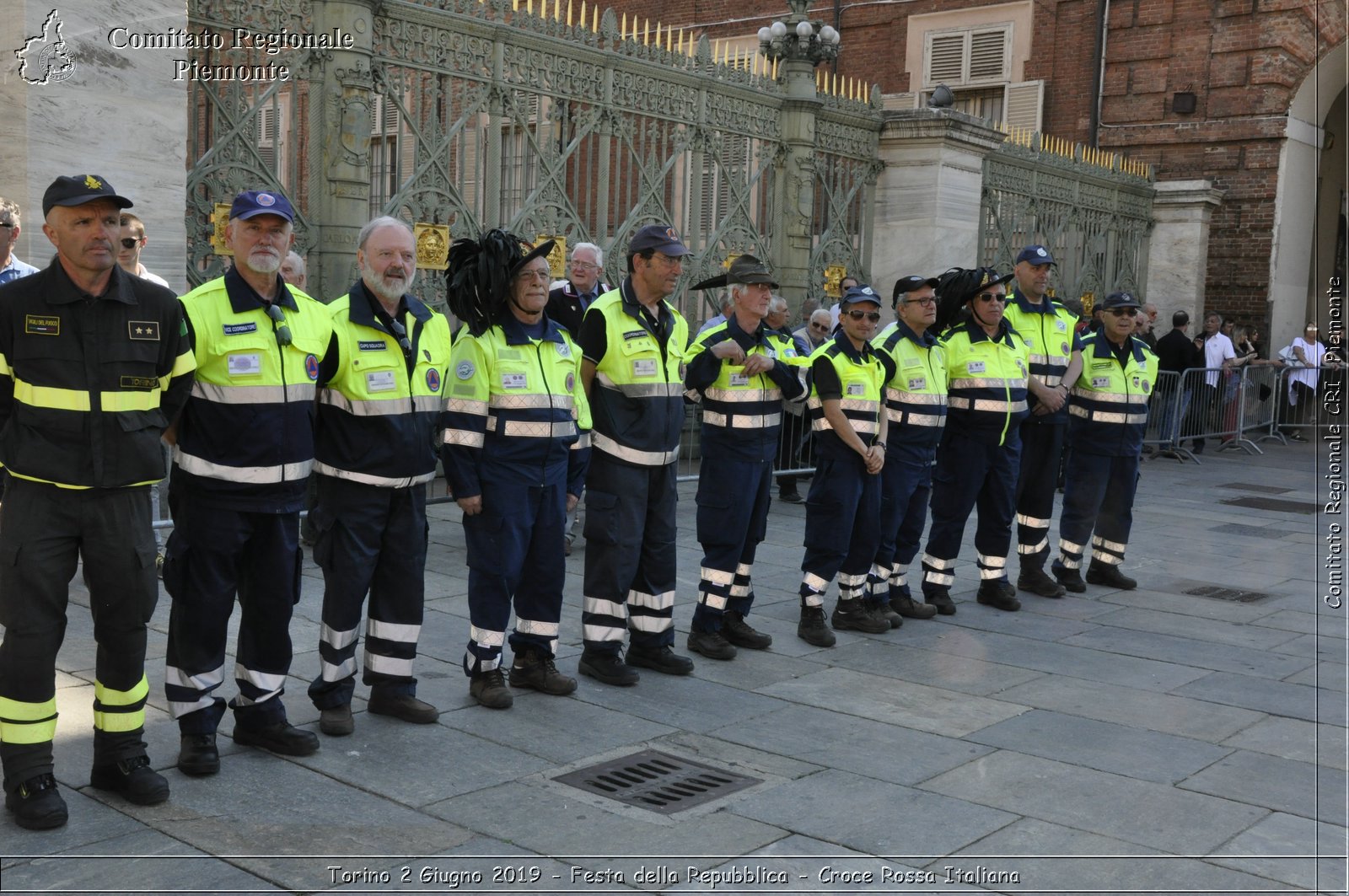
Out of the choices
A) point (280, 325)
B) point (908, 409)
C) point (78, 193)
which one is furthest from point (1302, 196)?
point (78, 193)

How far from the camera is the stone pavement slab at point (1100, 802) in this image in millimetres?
4797

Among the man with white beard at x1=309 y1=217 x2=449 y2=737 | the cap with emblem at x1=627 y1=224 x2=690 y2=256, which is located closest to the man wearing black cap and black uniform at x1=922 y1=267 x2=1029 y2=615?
the cap with emblem at x1=627 y1=224 x2=690 y2=256

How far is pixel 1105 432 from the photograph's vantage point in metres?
9.16

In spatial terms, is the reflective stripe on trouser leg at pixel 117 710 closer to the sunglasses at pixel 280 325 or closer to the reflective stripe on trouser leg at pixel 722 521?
the sunglasses at pixel 280 325

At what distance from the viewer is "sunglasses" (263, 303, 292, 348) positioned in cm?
502

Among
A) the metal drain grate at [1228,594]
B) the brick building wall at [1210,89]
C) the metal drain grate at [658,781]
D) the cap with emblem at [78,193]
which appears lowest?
the metal drain grate at [658,781]

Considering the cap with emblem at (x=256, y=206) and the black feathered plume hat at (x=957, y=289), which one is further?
the black feathered plume hat at (x=957, y=289)

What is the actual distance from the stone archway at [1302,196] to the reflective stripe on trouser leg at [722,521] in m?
17.5

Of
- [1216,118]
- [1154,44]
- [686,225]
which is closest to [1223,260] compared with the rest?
[1216,118]

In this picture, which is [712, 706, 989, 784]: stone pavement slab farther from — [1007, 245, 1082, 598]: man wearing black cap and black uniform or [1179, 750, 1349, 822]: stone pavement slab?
[1007, 245, 1082, 598]: man wearing black cap and black uniform

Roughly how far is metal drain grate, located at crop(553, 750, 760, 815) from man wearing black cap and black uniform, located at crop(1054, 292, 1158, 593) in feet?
15.7

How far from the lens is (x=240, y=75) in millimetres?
9242

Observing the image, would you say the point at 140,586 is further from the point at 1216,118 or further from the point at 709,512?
the point at 1216,118

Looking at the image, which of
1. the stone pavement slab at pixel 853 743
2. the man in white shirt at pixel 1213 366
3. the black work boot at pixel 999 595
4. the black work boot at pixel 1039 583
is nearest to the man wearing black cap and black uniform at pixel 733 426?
the stone pavement slab at pixel 853 743
